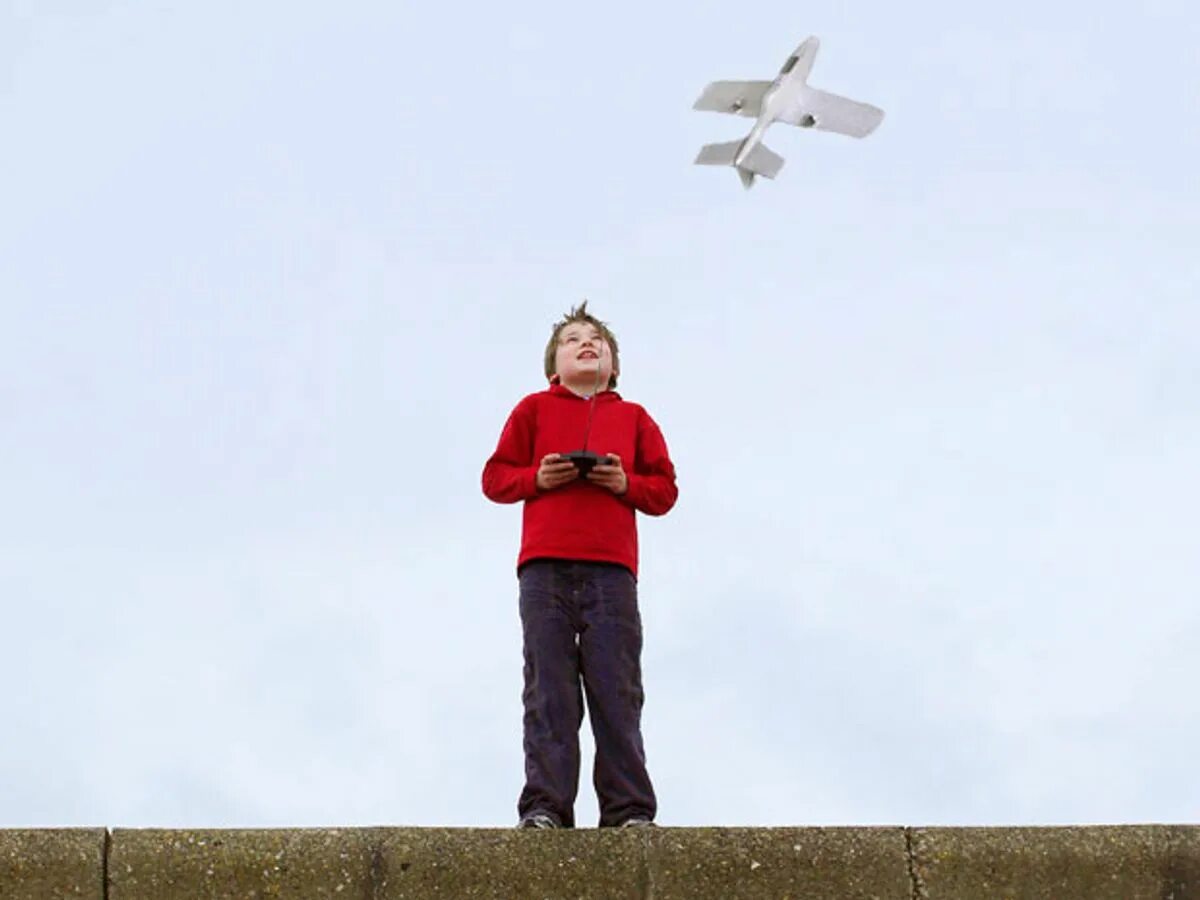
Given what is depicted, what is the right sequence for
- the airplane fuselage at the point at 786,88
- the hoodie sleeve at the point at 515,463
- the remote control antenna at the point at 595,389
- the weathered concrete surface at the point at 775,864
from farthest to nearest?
the airplane fuselage at the point at 786,88
the remote control antenna at the point at 595,389
the hoodie sleeve at the point at 515,463
the weathered concrete surface at the point at 775,864

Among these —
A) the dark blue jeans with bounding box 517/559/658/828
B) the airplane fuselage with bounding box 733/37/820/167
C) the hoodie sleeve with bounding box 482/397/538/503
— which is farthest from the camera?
the airplane fuselage with bounding box 733/37/820/167

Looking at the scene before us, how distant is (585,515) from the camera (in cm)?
686

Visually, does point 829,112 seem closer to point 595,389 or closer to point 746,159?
point 746,159

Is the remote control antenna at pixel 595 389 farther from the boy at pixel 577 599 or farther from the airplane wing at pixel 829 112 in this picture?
the airplane wing at pixel 829 112

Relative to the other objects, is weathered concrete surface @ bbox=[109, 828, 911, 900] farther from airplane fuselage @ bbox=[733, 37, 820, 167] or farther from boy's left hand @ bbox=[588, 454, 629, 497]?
airplane fuselage @ bbox=[733, 37, 820, 167]

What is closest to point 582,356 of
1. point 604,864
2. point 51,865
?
point 604,864

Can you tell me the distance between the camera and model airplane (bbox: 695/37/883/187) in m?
12.3

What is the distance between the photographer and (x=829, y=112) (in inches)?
488

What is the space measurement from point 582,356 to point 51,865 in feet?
9.24

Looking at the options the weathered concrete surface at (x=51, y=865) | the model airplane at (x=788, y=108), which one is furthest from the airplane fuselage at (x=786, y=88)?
the weathered concrete surface at (x=51, y=865)

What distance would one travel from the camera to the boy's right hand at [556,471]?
22.3 ft

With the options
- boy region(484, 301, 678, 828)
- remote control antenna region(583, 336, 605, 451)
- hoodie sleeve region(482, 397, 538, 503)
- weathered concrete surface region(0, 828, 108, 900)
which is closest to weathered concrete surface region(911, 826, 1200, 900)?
boy region(484, 301, 678, 828)

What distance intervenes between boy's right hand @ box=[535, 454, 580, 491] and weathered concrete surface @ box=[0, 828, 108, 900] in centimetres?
211

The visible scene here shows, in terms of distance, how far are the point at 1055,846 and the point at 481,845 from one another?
1763 millimetres
